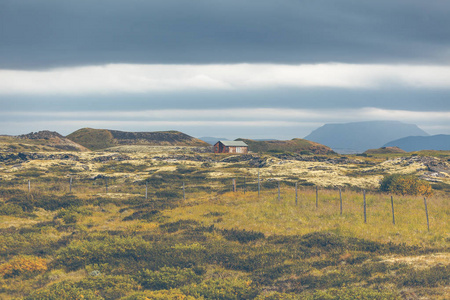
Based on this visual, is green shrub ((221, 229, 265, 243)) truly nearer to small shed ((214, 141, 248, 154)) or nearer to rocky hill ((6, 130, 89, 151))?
small shed ((214, 141, 248, 154))

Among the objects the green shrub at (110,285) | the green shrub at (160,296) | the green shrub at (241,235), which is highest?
the green shrub at (160,296)

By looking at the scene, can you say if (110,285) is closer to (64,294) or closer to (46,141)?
(64,294)

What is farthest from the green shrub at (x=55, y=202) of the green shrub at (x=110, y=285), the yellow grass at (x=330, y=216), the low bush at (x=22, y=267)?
the green shrub at (x=110, y=285)

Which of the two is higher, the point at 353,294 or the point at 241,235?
the point at 353,294

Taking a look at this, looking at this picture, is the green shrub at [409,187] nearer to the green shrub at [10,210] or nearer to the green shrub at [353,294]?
the green shrub at [353,294]

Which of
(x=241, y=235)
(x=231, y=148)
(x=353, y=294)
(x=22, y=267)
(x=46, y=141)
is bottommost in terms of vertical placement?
(x=241, y=235)

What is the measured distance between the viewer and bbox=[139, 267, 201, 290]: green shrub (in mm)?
16953

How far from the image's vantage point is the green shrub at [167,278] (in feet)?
55.6

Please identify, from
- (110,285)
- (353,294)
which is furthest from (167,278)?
(353,294)

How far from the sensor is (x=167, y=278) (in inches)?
681

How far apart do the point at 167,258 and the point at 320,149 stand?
178183 millimetres

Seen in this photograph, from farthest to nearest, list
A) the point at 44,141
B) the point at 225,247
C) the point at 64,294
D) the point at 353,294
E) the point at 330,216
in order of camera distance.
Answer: the point at 44,141, the point at 330,216, the point at 225,247, the point at 64,294, the point at 353,294

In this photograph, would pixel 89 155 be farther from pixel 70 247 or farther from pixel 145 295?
pixel 145 295

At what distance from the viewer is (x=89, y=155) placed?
11356cm
